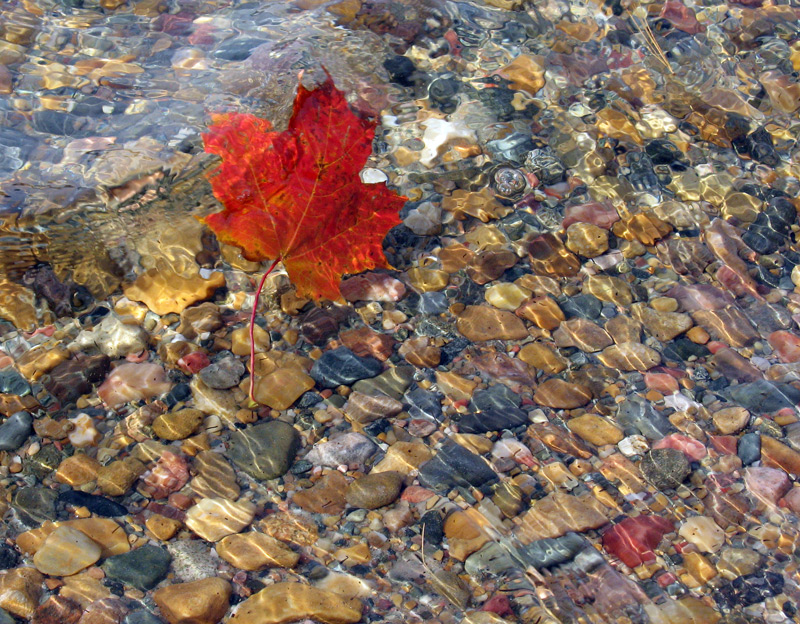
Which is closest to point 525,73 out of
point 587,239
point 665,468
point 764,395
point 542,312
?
point 587,239

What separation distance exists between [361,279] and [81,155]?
1.78 meters

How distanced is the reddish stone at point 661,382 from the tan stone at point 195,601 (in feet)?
5.95

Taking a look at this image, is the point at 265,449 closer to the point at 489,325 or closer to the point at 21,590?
the point at 21,590

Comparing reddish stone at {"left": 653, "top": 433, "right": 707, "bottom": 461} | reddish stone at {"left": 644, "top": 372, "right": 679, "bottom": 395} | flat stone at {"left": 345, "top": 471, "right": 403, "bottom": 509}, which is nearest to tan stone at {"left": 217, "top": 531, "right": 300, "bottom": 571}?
flat stone at {"left": 345, "top": 471, "right": 403, "bottom": 509}

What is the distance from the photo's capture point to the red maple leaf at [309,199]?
Answer: 260 centimetres

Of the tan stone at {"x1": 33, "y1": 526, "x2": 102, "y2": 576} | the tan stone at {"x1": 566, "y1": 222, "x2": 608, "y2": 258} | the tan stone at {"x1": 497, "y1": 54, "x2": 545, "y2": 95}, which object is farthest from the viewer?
the tan stone at {"x1": 497, "y1": 54, "x2": 545, "y2": 95}

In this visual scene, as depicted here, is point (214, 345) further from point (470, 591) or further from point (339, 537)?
point (470, 591)

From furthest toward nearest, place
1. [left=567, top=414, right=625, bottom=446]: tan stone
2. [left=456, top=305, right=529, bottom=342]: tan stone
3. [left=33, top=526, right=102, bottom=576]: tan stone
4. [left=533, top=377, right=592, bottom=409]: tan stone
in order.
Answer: [left=456, top=305, right=529, bottom=342]: tan stone
[left=533, top=377, right=592, bottom=409]: tan stone
[left=567, top=414, right=625, bottom=446]: tan stone
[left=33, top=526, right=102, bottom=576]: tan stone

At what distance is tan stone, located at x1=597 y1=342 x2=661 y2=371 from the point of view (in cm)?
276

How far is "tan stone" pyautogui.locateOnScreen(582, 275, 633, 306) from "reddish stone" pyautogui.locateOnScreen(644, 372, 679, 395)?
16.2 inches

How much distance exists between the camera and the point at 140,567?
207 cm

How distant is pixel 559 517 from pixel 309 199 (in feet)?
5.06

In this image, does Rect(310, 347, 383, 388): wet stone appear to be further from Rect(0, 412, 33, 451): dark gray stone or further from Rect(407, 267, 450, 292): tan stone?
Rect(0, 412, 33, 451): dark gray stone

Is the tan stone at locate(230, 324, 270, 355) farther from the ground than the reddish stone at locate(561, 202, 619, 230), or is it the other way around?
the reddish stone at locate(561, 202, 619, 230)
